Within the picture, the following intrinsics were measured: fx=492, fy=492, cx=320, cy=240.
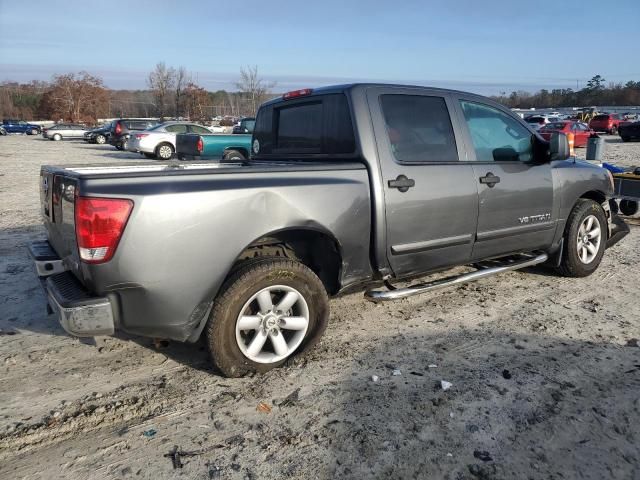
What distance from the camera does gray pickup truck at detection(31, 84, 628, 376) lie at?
269cm

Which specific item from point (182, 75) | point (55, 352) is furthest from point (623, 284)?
point (182, 75)

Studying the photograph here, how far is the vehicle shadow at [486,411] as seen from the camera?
2.40 m

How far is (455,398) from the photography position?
2.94 m

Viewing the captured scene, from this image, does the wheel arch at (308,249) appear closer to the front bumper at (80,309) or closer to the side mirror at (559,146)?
the front bumper at (80,309)

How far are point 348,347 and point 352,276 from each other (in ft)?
1.74

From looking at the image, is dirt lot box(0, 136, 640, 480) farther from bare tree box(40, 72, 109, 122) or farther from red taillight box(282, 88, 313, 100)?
bare tree box(40, 72, 109, 122)

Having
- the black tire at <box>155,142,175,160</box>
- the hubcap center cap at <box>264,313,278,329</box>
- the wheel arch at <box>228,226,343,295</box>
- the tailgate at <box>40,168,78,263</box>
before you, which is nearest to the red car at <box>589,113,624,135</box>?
the black tire at <box>155,142,175,160</box>

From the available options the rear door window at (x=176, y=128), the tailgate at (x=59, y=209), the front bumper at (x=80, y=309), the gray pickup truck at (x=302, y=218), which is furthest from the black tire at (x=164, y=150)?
the front bumper at (x=80, y=309)

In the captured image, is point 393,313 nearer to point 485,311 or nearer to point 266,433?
point 485,311

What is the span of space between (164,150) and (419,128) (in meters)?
17.0

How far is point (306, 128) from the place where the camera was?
410 cm

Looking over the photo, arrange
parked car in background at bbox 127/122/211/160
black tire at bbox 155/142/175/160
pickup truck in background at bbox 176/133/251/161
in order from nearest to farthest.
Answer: pickup truck in background at bbox 176/133/251/161 → parked car in background at bbox 127/122/211/160 → black tire at bbox 155/142/175/160

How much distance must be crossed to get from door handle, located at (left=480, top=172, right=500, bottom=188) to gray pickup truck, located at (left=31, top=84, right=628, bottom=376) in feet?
0.03

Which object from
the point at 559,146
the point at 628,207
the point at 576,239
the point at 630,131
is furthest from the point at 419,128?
the point at 630,131
